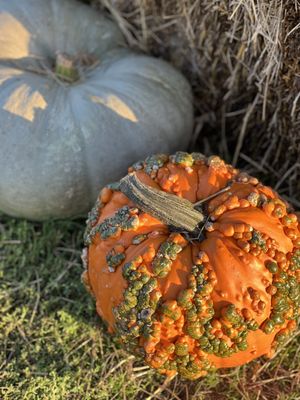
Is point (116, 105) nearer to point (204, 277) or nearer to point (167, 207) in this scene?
point (167, 207)

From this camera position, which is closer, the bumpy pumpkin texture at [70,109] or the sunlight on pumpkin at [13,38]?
the bumpy pumpkin texture at [70,109]

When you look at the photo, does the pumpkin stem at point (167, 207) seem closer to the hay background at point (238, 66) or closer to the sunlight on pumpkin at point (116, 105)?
the sunlight on pumpkin at point (116, 105)

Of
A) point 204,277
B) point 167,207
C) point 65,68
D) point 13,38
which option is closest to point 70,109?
point 65,68

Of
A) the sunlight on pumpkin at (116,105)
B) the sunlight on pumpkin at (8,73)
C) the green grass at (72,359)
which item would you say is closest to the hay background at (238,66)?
the sunlight on pumpkin at (116,105)

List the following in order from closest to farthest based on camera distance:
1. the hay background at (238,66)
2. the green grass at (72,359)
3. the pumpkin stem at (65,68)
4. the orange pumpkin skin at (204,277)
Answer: the orange pumpkin skin at (204,277)
the green grass at (72,359)
the hay background at (238,66)
the pumpkin stem at (65,68)

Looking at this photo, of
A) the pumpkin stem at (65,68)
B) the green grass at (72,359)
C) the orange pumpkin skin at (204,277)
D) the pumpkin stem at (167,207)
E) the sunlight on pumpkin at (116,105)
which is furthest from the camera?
the pumpkin stem at (65,68)

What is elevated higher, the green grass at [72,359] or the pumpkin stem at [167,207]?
the pumpkin stem at [167,207]
